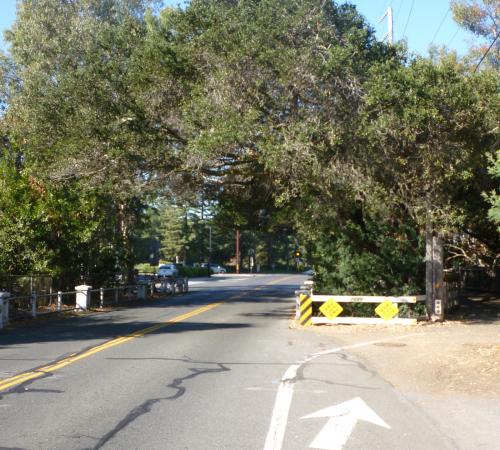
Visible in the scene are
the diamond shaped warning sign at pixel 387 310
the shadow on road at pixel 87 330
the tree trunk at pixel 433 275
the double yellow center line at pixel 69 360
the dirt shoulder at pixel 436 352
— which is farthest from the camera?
the tree trunk at pixel 433 275

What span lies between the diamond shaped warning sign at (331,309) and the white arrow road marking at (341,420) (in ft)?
35.1

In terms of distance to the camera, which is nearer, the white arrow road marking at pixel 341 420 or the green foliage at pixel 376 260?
the white arrow road marking at pixel 341 420

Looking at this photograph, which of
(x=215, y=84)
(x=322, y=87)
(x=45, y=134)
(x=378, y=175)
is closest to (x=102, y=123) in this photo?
(x=45, y=134)

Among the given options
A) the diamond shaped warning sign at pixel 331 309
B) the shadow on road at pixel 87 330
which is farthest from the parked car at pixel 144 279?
the diamond shaped warning sign at pixel 331 309

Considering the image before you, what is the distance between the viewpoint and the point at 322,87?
17.5 metres

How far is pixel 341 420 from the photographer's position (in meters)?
7.86

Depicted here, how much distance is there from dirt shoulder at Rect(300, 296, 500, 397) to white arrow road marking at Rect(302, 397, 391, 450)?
5.95 feet

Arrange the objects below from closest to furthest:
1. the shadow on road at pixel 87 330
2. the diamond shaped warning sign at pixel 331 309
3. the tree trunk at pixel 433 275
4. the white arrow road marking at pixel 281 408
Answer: the white arrow road marking at pixel 281 408 → the shadow on road at pixel 87 330 → the diamond shaped warning sign at pixel 331 309 → the tree trunk at pixel 433 275

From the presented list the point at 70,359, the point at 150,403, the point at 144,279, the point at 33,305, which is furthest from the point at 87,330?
the point at 144,279

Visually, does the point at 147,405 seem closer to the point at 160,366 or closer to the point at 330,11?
the point at 160,366

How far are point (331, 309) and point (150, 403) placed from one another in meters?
11.9

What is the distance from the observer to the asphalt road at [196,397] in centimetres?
696

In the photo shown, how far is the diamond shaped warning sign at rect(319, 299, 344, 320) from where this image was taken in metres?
19.9

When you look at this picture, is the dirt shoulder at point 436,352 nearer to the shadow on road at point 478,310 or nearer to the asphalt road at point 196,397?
the shadow on road at point 478,310
